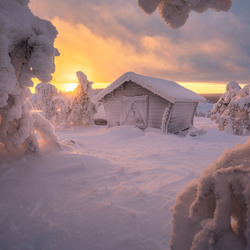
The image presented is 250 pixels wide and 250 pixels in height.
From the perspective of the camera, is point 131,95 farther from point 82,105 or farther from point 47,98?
point 47,98

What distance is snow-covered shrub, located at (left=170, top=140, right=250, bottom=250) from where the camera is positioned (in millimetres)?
1119

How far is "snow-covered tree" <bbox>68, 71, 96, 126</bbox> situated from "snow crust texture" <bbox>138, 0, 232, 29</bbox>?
16454mm

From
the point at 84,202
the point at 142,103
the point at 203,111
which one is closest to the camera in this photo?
the point at 84,202

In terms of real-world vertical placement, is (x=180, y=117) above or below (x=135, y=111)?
below

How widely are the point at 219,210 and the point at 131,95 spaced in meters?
11.3

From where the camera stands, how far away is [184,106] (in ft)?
44.9

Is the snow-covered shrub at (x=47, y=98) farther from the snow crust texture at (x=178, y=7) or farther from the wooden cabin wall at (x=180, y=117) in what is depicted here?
the snow crust texture at (x=178, y=7)

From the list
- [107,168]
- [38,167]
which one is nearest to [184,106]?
[107,168]

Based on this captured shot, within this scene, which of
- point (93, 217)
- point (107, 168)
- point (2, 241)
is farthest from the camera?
point (107, 168)

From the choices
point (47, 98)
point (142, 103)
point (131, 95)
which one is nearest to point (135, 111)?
point (142, 103)

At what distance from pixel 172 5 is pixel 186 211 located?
7.35 feet

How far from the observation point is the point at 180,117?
13438 mm

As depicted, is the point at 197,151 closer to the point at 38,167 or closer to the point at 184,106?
the point at 38,167

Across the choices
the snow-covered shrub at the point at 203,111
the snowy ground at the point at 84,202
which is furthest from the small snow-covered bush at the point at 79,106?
the snow-covered shrub at the point at 203,111
